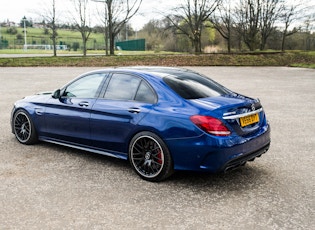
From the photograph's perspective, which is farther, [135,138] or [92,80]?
[92,80]

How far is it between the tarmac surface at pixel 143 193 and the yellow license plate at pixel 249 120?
0.77m

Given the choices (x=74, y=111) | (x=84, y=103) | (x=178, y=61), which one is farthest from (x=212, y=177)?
(x=178, y=61)

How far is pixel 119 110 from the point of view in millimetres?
4961

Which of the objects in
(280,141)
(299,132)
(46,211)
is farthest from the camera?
(299,132)

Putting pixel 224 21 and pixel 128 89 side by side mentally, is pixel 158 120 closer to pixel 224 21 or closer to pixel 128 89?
pixel 128 89

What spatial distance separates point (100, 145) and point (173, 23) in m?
40.0

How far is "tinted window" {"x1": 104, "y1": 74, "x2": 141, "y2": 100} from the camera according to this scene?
16.6 ft

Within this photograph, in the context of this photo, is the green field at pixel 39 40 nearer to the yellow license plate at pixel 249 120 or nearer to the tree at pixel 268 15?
the tree at pixel 268 15

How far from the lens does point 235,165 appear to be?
4332 mm

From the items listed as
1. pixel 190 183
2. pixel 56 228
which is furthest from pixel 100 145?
pixel 56 228

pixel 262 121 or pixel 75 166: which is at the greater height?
pixel 262 121

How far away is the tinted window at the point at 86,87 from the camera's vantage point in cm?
550

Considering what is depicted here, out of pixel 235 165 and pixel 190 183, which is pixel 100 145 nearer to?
pixel 190 183

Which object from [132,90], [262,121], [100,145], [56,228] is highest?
[132,90]
